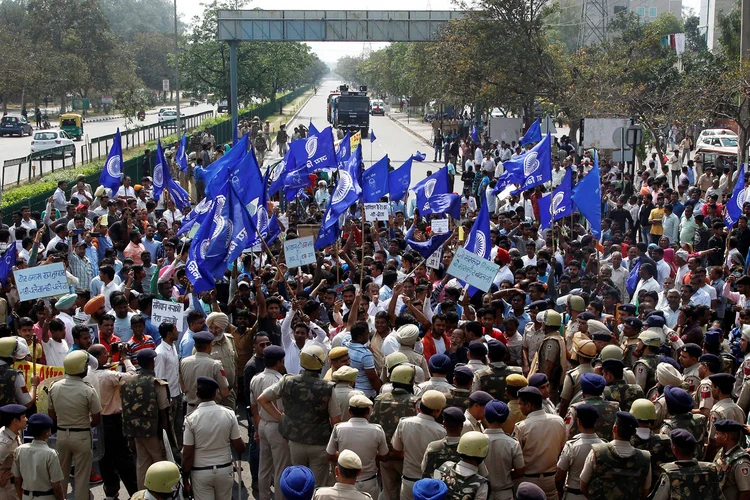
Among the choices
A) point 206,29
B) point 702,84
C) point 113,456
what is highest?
point 206,29

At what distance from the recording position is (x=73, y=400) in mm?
7582

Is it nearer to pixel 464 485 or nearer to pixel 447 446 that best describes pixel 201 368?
pixel 447 446

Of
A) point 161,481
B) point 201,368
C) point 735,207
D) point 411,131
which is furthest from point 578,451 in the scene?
point 411,131

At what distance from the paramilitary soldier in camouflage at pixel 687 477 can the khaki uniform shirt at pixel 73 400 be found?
4.37 metres

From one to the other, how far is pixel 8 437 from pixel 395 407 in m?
2.86

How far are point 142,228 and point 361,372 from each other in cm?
845

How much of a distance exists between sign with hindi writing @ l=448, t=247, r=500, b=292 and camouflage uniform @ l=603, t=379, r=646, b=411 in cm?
300

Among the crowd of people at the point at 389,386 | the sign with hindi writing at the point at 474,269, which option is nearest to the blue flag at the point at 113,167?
the crowd of people at the point at 389,386

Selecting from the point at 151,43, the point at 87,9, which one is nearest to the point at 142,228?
the point at 87,9

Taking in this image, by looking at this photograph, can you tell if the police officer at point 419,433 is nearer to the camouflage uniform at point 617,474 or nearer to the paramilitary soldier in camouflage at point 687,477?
the camouflage uniform at point 617,474

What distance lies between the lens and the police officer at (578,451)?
6496mm

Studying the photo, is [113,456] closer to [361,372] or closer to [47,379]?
[47,379]

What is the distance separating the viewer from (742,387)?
26.0 feet

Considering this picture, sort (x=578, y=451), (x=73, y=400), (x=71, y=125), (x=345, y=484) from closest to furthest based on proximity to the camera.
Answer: (x=345, y=484) → (x=578, y=451) → (x=73, y=400) → (x=71, y=125)
